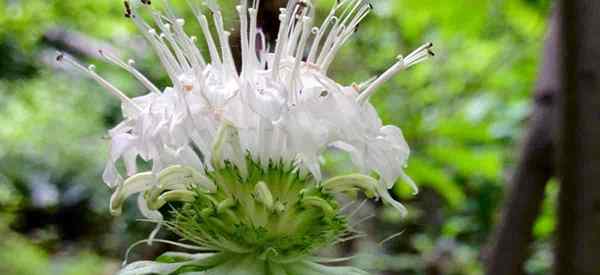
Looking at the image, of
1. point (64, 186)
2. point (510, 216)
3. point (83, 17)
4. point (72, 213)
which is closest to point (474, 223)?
point (510, 216)

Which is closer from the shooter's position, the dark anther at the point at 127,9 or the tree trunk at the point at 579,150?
the dark anther at the point at 127,9

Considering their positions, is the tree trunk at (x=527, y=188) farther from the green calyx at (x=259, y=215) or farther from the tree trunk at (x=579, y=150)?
the green calyx at (x=259, y=215)

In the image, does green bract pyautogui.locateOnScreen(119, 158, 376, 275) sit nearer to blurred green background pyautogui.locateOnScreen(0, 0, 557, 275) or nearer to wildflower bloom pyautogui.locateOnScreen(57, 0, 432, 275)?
wildflower bloom pyautogui.locateOnScreen(57, 0, 432, 275)

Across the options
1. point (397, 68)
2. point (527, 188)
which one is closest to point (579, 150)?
point (527, 188)

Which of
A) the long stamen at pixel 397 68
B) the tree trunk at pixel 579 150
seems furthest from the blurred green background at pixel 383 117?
the tree trunk at pixel 579 150

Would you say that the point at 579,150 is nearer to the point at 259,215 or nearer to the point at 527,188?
the point at 527,188

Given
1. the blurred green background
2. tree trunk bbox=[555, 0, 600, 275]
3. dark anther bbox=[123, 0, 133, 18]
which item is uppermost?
the blurred green background

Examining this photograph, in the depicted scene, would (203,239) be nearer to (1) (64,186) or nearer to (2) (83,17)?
(2) (83,17)

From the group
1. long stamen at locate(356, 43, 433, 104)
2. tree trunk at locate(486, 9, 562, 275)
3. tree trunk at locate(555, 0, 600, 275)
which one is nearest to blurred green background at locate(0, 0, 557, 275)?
tree trunk at locate(486, 9, 562, 275)
